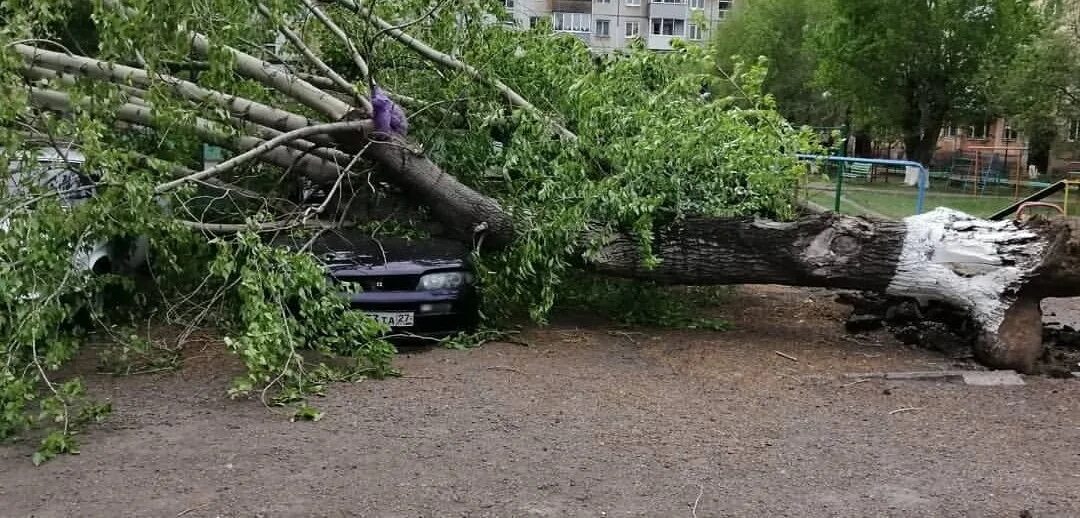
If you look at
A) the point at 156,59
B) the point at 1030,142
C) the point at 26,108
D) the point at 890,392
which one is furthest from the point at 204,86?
the point at 1030,142

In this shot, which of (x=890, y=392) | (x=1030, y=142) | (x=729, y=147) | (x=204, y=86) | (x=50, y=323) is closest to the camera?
(x=50, y=323)

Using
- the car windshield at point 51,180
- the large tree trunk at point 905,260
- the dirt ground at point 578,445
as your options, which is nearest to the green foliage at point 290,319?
the dirt ground at point 578,445

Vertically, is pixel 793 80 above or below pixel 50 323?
above

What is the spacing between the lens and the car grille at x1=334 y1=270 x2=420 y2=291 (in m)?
5.94

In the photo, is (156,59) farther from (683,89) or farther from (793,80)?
(793,80)

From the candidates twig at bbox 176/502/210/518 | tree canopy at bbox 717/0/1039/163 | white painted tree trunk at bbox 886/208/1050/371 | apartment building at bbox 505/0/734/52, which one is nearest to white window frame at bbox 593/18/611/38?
apartment building at bbox 505/0/734/52

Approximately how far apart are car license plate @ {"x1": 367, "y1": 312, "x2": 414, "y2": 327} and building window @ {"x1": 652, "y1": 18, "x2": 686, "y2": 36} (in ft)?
171

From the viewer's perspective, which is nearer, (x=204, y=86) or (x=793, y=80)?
(x=204, y=86)

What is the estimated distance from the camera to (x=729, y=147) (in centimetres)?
657

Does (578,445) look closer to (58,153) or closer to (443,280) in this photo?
(443,280)

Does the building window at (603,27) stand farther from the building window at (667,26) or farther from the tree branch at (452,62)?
the tree branch at (452,62)

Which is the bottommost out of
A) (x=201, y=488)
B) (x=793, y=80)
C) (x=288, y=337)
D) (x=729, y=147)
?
(x=201, y=488)

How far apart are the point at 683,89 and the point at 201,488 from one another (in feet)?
15.8

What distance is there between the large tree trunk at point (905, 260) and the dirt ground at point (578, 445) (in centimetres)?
46
